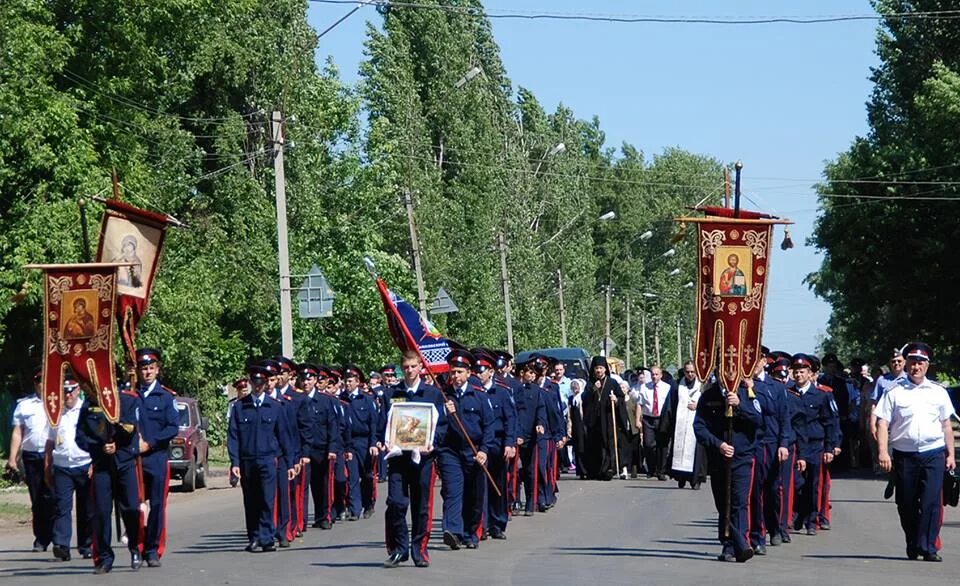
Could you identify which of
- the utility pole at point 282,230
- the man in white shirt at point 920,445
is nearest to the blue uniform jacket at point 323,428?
the man in white shirt at point 920,445

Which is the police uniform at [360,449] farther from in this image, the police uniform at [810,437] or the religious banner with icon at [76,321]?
the religious banner with icon at [76,321]

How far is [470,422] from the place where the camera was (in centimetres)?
1669

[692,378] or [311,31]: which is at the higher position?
[311,31]

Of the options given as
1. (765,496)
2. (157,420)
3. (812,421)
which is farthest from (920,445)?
(157,420)

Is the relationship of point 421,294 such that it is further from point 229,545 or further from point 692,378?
point 229,545

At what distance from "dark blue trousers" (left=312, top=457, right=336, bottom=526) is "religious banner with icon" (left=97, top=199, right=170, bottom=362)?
397cm

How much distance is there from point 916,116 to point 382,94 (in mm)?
22107

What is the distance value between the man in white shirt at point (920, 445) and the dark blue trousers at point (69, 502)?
715cm

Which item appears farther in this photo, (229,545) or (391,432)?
(229,545)

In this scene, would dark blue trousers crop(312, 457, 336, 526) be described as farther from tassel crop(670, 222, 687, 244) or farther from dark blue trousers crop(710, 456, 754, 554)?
dark blue trousers crop(710, 456, 754, 554)

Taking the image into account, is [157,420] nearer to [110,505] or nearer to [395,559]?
[110,505]

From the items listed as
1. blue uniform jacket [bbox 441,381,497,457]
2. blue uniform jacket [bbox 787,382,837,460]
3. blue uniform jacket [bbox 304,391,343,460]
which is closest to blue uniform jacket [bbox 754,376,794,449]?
blue uniform jacket [bbox 787,382,837,460]

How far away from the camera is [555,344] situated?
74312 mm

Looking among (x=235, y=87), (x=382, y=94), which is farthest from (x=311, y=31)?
(x=382, y=94)
